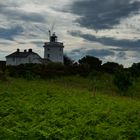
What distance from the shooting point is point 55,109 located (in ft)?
61.0

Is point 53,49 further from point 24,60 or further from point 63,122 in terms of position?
point 63,122

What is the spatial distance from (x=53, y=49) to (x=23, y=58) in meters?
8.54

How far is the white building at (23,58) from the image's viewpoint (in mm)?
99137

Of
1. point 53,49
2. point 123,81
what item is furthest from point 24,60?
point 123,81

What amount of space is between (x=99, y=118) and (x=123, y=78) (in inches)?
890

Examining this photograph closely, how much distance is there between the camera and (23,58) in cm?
9969

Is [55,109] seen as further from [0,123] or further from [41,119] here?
[0,123]

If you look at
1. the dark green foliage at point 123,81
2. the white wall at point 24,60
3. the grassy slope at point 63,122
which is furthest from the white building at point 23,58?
the grassy slope at point 63,122

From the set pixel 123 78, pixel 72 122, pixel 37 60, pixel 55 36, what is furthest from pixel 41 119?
pixel 55 36

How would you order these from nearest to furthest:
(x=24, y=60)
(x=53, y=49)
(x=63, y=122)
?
1. (x=63, y=122)
2. (x=24, y=60)
3. (x=53, y=49)

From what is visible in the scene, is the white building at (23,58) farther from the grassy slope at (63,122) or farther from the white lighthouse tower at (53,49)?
the grassy slope at (63,122)

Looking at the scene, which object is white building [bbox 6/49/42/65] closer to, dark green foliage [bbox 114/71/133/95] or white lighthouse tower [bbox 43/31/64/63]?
white lighthouse tower [bbox 43/31/64/63]

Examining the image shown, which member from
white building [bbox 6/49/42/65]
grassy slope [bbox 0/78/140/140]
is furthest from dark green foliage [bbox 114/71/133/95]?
white building [bbox 6/49/42/65]

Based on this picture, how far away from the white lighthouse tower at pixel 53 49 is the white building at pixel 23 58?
184 inches
